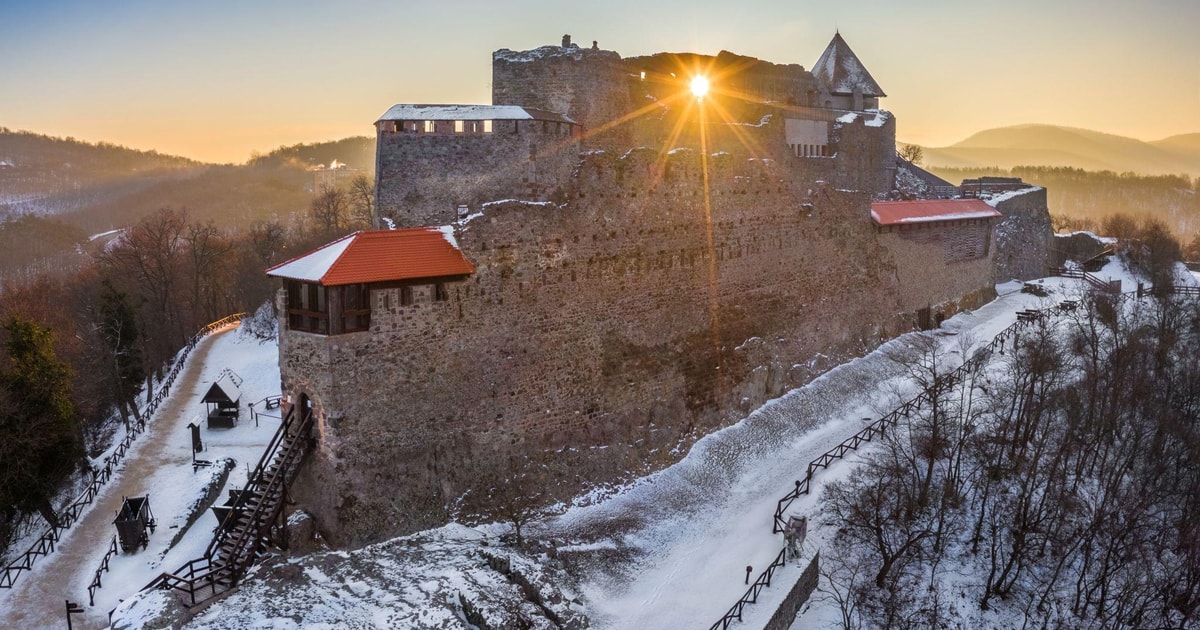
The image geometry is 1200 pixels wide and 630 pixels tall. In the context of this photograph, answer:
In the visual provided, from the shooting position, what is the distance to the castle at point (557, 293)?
1683 centimetres

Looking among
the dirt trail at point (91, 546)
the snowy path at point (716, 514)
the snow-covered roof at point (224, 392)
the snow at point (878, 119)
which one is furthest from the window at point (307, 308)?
the snow at point (878, 119)

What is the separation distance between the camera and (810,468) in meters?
20.8

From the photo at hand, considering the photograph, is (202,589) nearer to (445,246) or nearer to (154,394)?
(445,246)

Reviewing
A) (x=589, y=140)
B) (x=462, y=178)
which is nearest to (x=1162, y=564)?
(x=589, y=140)

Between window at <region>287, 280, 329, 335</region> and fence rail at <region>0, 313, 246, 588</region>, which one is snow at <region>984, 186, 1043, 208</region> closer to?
window at <region>287, 280, 329, 335</region>

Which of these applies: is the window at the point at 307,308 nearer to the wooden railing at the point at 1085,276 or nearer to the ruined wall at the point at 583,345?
the ruined wall at the point at 583,345

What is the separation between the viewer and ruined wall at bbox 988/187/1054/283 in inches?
1630

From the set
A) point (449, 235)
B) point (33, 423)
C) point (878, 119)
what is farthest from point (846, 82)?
point (33, 423)

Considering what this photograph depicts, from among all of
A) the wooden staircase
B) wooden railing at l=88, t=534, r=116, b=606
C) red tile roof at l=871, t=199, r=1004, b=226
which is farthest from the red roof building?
red tile roof at l=871, t=199, r=1004, b=226

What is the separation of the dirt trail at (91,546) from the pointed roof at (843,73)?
123 feet

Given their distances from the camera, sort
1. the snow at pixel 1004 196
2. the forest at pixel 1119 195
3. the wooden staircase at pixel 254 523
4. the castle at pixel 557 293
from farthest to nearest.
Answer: the forest at pixel 1119 195
the snow at pixel 1004 196
the castle at pixel 557 293
the wooden staircase at pixel 254 523

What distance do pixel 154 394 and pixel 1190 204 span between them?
137 m

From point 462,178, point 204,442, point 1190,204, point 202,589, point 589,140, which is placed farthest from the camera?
point 1190,204

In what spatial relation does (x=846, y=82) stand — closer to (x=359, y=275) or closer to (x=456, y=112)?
(x=456, y=112)
